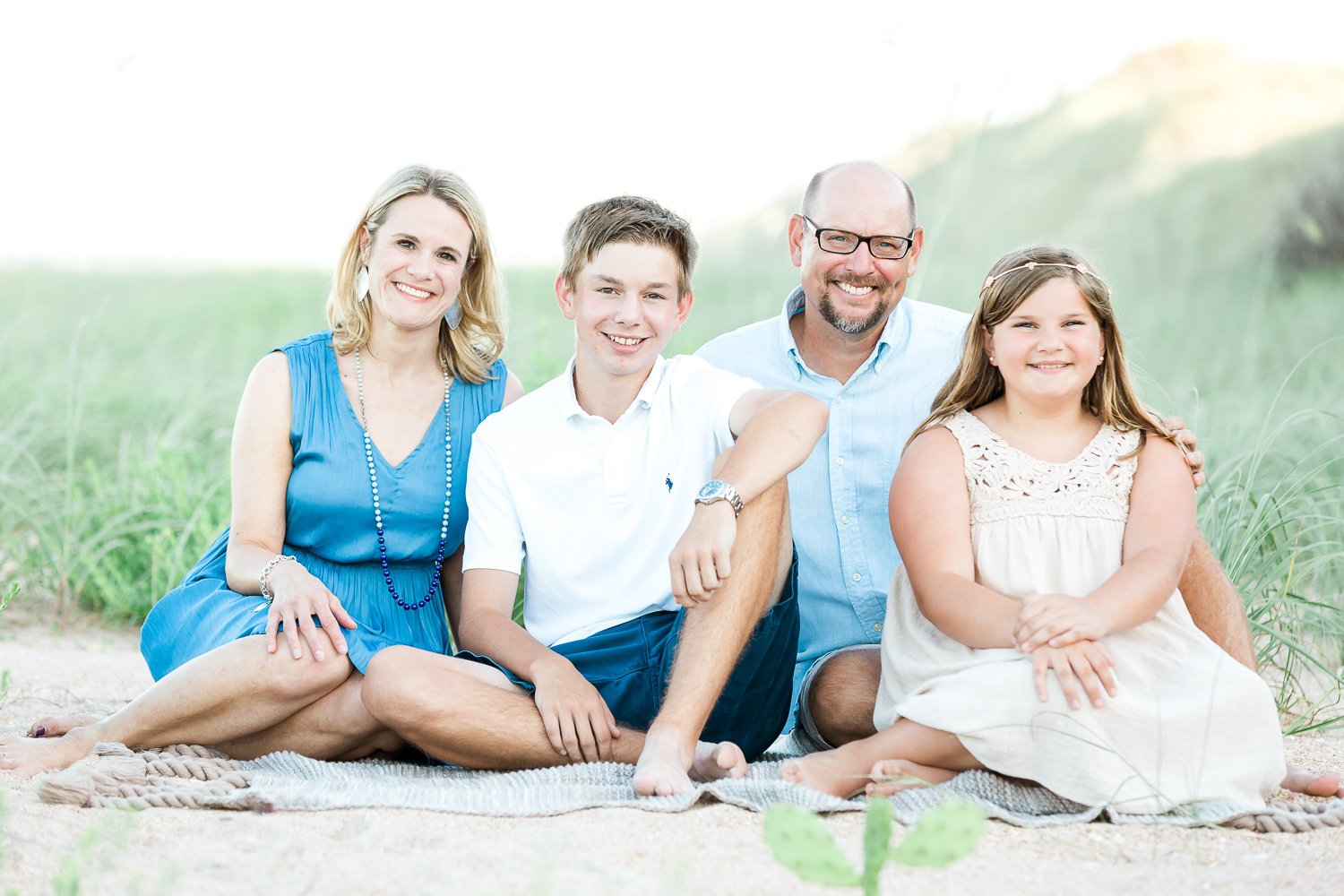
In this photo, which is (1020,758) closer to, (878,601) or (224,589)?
(878,601)

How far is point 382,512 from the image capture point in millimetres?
2959

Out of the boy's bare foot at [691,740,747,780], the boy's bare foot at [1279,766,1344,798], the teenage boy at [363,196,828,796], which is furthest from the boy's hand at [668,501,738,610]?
the boy's bare foot at [1279,766,1344,798]

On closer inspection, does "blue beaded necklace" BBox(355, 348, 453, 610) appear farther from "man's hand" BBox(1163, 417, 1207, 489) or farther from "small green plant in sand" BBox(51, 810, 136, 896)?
"man's hand" BBox(1163, 417, 1207, 489)

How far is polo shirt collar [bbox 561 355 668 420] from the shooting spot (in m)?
2.84

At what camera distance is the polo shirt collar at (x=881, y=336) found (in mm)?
3223

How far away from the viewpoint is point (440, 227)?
10.0 ft

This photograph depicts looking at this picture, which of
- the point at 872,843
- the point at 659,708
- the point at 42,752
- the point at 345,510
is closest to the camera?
the point at 872,843

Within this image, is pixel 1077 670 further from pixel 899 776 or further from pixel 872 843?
pixel 872 843

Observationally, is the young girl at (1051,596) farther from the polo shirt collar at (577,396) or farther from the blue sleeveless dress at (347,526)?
the blue sleeveless dress at (347,526)

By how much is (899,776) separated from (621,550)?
31.5 inches

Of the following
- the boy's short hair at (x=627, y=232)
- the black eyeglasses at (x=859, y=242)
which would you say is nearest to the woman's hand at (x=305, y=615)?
the boy's short hair at (x=627, y=232)

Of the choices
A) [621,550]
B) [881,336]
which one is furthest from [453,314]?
[881,336]

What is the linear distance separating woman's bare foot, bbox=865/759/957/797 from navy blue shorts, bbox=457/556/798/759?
1.34ft

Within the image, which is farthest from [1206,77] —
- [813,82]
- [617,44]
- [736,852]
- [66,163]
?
[736,852]
